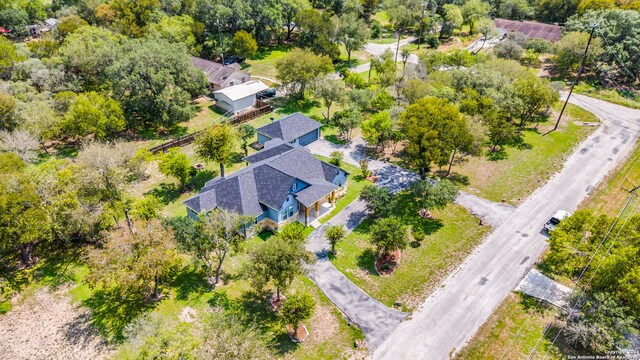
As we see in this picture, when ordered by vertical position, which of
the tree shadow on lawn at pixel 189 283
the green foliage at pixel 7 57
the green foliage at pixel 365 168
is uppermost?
the green foliage at pixel 7 57

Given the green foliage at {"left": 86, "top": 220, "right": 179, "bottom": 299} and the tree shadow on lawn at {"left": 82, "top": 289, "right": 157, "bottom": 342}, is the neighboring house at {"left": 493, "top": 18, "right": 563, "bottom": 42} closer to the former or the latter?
the green foliage at {"left": 86, "top": 220, "right": 179, "bottom": 299}

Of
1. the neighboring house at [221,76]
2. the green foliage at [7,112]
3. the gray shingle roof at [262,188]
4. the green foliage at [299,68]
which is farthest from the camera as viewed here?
the neighboring house at [221,76]

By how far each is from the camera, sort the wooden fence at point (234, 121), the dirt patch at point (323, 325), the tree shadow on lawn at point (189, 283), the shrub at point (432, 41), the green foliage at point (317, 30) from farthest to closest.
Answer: the shrub at point (432, 41) → the green foliage at point (317, 30) → the wooden fence at point (234, 121) → the tree shadow on lawn at point (189, 283) → the dirt patch at point (323, 325)

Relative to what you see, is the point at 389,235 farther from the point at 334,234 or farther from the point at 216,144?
the point at 216,144

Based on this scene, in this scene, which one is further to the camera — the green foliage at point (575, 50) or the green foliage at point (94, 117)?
the green foliage at point (575, 50)

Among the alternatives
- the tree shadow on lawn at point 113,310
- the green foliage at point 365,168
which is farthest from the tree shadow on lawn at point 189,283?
the green foliage at point 365,168

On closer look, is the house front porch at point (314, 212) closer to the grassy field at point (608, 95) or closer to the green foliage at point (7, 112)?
the green foliage at point (7, 112)

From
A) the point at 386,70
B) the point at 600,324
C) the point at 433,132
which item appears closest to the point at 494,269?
the point at 600,324

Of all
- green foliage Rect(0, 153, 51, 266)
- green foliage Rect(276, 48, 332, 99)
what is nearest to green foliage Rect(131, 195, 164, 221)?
green foliage Rect(0, 153, 51, 266)
